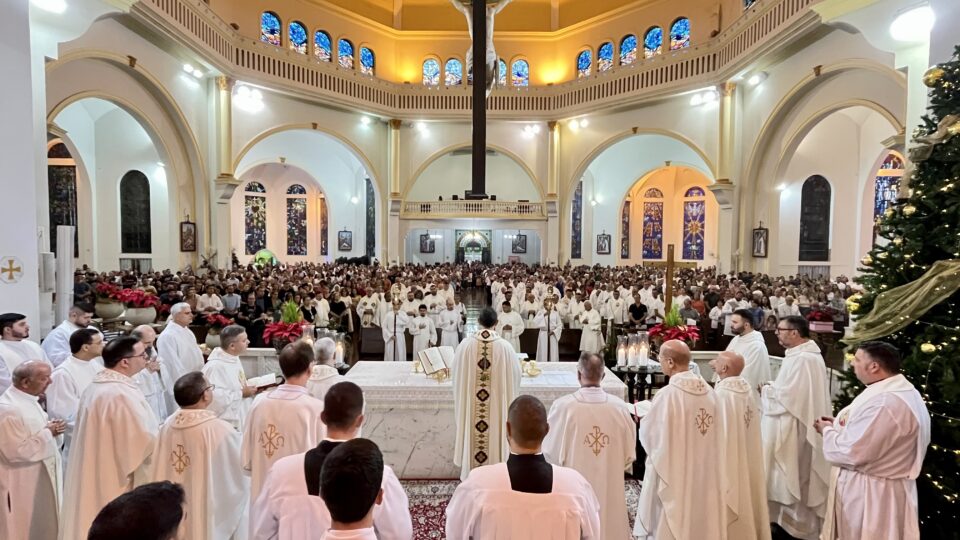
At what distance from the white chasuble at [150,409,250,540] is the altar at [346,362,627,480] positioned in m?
1.95

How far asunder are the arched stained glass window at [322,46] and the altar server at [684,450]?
22939mm

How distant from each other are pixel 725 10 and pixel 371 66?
1584 cm

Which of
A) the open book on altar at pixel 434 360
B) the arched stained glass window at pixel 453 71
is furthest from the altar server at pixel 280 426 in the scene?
the arched stained glass window at pixel 453 71

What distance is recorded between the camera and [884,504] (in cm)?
316

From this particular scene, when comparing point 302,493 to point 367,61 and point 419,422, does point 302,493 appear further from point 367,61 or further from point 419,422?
point 367,61

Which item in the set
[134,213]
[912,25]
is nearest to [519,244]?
[134,213]

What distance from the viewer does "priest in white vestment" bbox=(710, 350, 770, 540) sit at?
3.67m

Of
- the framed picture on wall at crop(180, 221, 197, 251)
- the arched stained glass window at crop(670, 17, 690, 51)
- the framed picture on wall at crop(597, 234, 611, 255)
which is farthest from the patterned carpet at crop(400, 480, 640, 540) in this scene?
the framed picture on wall at crop(597, 234, 611, 255)

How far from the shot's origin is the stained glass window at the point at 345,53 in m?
23.7

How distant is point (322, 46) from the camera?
23109mm

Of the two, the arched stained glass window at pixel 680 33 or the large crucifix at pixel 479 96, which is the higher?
the arched stained glass window at pixel 680 33

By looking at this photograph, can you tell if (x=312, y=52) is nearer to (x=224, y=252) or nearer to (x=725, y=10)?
(x=224, y=252)

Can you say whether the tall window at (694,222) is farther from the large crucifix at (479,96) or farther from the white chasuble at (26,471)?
the white chasuble at (26,471)

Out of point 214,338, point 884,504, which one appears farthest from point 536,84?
point 884,504
